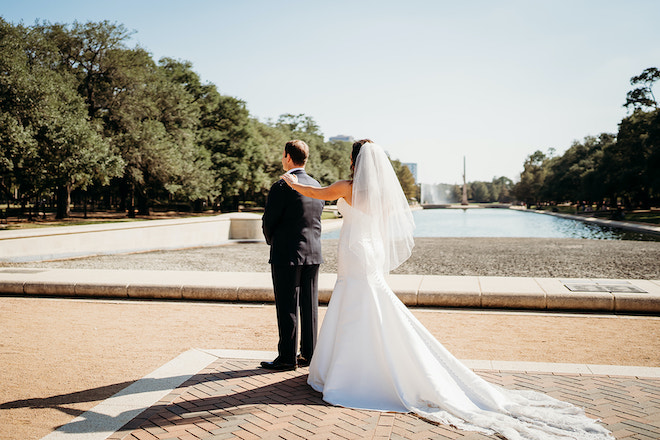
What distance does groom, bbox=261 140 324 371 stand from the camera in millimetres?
5031

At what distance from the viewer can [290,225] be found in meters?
5.08

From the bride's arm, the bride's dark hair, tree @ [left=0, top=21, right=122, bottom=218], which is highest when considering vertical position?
tree @ [left=0, top=21, right=122, bottom=218]

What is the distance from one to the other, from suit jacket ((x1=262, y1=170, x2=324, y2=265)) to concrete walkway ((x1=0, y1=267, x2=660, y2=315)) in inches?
149

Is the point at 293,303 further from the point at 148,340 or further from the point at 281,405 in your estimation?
the point at 148,340

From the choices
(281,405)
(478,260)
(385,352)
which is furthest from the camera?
(478,260)

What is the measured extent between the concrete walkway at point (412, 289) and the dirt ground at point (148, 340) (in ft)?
0.94

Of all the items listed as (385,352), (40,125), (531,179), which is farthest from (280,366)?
(531,179)

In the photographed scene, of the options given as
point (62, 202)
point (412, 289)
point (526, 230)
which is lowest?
point (526, 230)

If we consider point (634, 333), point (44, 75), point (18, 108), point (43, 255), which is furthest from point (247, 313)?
point (44, 75)

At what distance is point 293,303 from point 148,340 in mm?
2519

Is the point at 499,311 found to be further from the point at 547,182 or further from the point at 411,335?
the point at 547,182

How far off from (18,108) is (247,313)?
2273 centimetres

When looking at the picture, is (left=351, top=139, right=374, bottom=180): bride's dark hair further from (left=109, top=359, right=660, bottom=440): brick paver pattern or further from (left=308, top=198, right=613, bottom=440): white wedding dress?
(left=109, top=359, right=660, bottom=440): brick paver pattern

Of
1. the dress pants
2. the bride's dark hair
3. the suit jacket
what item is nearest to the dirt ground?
the dress pants
